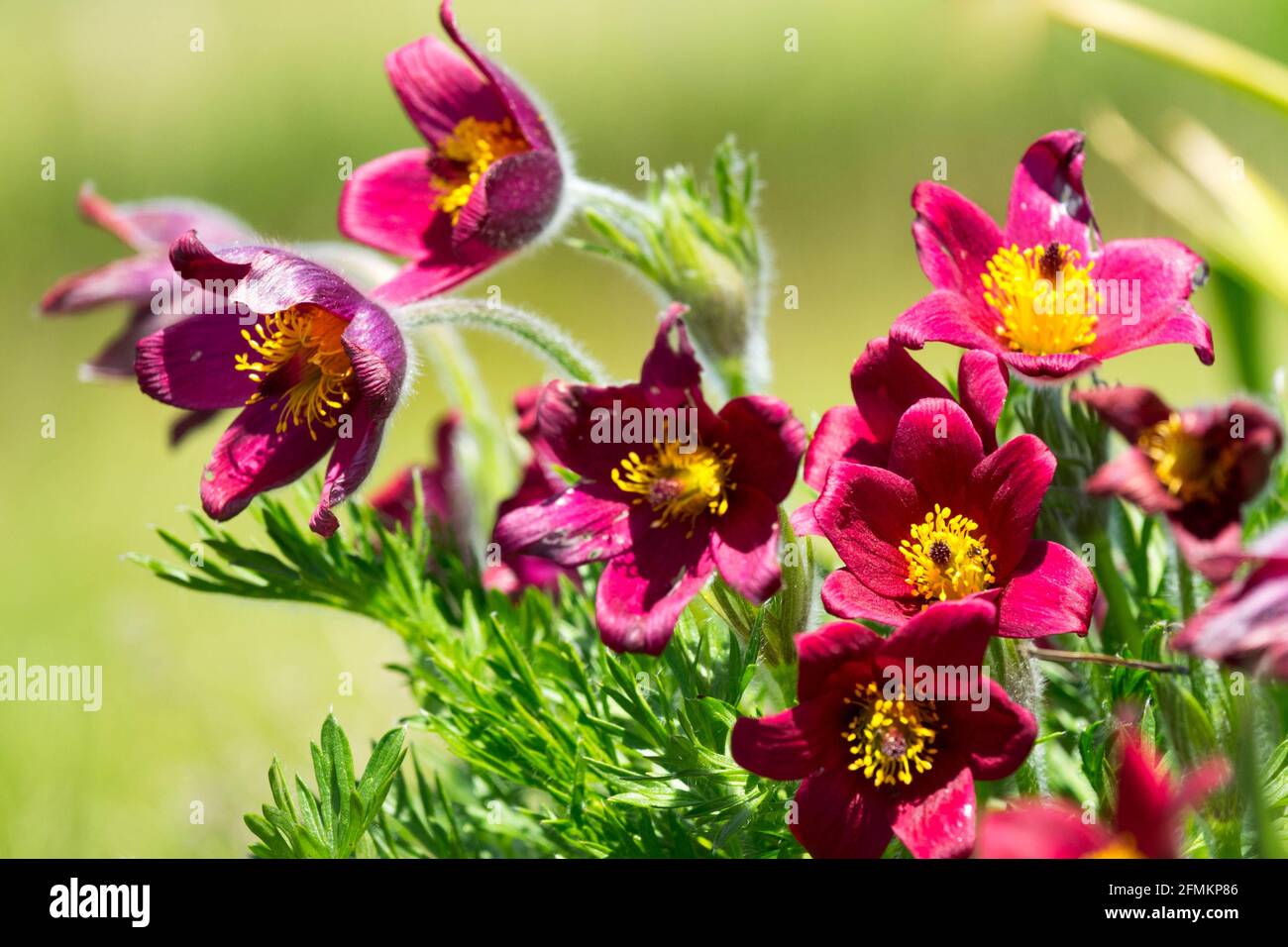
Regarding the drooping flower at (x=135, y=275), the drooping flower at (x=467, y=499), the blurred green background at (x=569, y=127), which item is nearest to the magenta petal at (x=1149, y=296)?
the drooping flower at (x=467, y=499)

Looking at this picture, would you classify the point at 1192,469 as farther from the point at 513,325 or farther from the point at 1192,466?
the point at 513,325

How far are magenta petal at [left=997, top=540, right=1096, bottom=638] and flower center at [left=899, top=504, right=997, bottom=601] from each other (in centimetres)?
1

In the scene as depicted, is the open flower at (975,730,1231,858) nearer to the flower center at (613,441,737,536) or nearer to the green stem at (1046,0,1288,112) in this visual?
the flower center at (613,441,737,536)

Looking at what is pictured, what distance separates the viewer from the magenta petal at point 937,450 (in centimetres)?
48

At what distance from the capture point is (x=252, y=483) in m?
0.54

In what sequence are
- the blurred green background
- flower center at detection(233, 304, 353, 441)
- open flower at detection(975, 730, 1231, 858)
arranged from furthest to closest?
the blurred green background
flower center at detection(233, 304, 353, 441)
open flower at detection(975, 730, 1231, 858)

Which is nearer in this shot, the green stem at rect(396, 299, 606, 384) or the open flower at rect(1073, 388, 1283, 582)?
the open flower at rect(1073, 388, 1283, 582)

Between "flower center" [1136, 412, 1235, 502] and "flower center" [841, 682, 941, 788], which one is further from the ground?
"flower center" [1136, 412, 1235, 502]

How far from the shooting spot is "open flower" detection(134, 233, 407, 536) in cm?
53

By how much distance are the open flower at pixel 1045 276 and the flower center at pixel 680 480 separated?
0.08m

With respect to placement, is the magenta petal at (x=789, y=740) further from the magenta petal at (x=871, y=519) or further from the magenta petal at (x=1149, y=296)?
the magenta petal at (x=1149, y=296)

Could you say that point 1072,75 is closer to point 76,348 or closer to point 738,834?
point 76,348

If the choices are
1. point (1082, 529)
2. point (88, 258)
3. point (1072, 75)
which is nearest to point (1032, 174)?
point (1082, 529)

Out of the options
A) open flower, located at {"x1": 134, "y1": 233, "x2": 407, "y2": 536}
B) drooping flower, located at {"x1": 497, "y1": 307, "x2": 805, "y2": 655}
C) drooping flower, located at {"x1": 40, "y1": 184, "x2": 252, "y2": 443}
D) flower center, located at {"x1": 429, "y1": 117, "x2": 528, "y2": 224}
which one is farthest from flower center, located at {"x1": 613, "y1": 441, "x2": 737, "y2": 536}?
drooping flower, located at {"x1": 40, "y1": 184, "x2": 252, "y2": 443}
